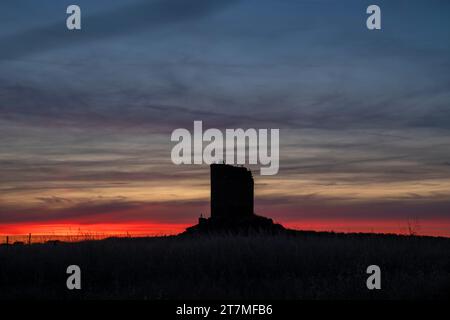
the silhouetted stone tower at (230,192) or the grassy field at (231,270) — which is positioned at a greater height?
the silhouetted stone tower at (230,192)

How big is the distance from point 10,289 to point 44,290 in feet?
2.96

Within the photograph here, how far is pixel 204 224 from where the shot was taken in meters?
27.7

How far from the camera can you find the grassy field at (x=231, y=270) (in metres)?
10.2

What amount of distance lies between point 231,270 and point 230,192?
50.1ft

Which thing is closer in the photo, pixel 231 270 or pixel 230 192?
pixel 231 270

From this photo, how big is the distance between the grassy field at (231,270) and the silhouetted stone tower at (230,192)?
11.8m

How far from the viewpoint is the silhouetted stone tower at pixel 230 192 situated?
2817cm

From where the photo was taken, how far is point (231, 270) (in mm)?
12906

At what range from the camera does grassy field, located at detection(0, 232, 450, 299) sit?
10.2 m

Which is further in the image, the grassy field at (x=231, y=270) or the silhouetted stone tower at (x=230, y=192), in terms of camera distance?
the silhouetted stone tower at (x=230, y=192)

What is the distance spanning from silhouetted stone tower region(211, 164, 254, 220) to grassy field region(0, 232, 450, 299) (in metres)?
11.8

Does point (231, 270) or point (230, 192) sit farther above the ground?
point (230, 192)
